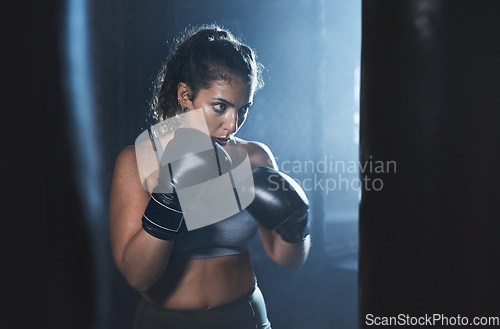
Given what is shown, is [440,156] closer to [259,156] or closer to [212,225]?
[259,156]

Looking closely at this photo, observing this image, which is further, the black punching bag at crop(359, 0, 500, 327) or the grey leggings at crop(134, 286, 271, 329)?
the grey leggings at crop(134, 286, 271, 329)

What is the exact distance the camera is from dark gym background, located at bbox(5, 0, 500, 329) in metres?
1.14

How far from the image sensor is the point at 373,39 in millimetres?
1179

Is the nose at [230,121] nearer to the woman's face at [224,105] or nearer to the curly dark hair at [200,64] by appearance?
the woman's face at [224,105]

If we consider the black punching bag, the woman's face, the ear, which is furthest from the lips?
the black punching bag

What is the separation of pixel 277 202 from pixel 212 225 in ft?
0.66

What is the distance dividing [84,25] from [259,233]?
2.73ft

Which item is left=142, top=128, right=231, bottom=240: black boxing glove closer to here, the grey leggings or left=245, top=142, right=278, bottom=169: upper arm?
left=245, top=142, right=278, bottom=169: upper arm

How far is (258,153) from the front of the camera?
1.32 m

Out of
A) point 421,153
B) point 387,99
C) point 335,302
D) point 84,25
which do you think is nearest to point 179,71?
point 84,25

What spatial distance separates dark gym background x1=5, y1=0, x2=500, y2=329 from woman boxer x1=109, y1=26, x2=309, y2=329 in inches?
1.6

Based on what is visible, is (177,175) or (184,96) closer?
(177,175)

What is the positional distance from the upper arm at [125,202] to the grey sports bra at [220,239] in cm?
14

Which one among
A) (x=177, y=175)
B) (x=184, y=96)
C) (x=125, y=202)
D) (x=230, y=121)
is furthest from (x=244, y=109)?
(x=125, y=202)
